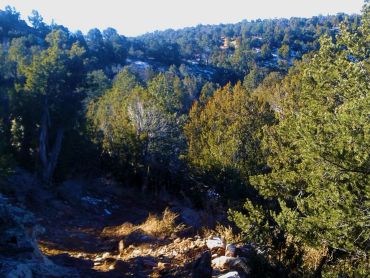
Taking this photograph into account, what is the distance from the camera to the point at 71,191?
21.2 meters

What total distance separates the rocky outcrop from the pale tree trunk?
14253 millimetres

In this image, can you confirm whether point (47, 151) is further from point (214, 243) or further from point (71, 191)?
point (214, 243)

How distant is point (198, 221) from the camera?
1348 centimetres

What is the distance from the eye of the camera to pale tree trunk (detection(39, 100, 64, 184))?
70.7ft

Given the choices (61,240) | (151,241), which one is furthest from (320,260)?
(61,240)

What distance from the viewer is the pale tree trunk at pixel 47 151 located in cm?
2155

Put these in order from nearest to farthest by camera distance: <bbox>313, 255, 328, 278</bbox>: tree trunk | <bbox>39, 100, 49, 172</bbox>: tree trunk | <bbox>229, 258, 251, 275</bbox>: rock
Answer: <bbox>229, 258, 251, 275</bbox>: rock < <bbox>313, 255, 328, 278</bbox>: tree trunk < <bbox>39, 100, 49, 172</bbox>: tree trunk

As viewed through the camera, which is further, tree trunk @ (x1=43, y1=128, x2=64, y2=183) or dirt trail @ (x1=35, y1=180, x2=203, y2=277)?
tree trunk @ (x1=43, y1=128, x2=64, y2=183)

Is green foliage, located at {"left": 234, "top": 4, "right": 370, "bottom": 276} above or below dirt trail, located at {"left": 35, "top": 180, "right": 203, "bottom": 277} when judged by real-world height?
above

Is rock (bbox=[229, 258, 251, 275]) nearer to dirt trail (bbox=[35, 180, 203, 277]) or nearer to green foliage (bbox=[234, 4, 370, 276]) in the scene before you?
dirt trail (bbox=[35, 180, 203, 277])

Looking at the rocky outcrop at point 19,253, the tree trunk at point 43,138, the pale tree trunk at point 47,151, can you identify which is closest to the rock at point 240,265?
the rocky outcrop at point 19,253

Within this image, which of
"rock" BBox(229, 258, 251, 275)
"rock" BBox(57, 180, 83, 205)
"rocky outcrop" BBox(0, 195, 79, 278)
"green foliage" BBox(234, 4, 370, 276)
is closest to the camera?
"rocky outcrop" BBox(0, 195, 79, 278)

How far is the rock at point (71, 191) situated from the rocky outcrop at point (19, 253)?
12.4 m

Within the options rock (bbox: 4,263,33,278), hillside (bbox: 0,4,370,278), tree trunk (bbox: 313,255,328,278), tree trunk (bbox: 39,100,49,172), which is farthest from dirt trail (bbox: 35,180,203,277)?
tree trunk (bbox: 39,100,49,172)
